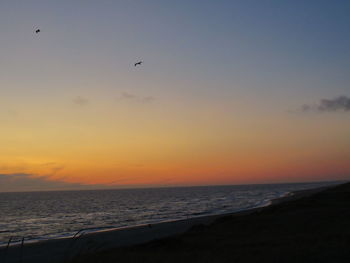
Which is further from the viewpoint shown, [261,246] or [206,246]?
[206,246]

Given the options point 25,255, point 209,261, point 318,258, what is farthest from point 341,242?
point 25,255

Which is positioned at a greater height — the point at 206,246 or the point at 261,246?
the point at 261,246

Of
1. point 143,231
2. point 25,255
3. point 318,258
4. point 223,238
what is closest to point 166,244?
point 223,238

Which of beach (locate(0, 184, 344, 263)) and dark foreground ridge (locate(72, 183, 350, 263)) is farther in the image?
beach (locate(0, 184, 344, 263))

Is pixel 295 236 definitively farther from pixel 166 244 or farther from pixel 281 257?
pixel 166 244

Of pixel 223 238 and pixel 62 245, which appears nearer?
pixel 223 238

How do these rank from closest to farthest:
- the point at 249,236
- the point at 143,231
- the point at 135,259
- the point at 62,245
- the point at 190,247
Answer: the point at 135,259, the point at 190,247, the point at 249,236, the point at 62,245, the point at 143,231

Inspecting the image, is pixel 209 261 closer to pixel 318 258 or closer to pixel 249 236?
pixel 318 258

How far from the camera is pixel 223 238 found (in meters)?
24.2

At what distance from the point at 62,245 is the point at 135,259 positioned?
749 inches

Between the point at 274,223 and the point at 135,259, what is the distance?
15.7 meters

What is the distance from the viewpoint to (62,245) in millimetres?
33688

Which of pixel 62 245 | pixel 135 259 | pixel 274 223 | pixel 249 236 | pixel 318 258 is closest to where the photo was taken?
pixel 318 258

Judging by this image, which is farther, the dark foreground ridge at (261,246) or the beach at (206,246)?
the beach at (206,246)
